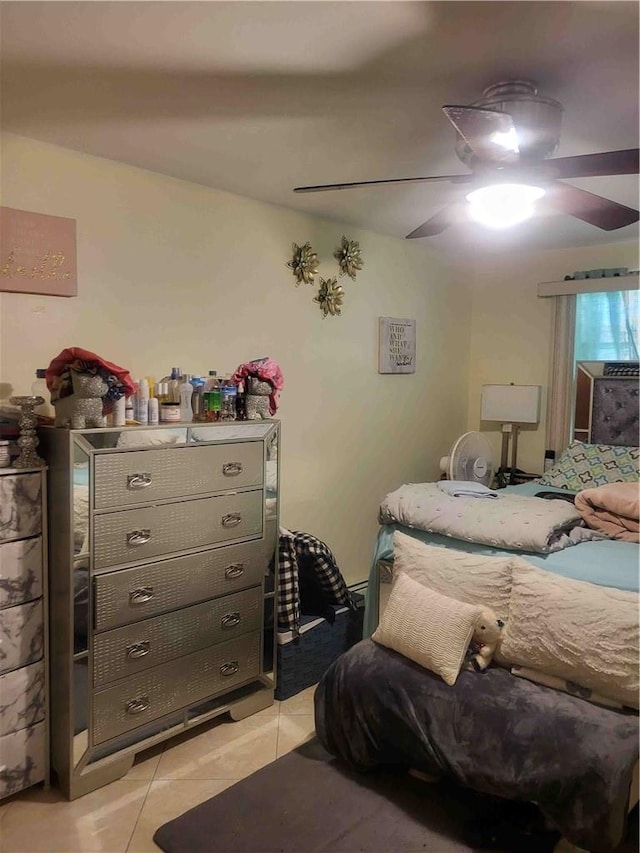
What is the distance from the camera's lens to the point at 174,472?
238 centimetres

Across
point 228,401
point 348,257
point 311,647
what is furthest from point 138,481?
point 348,257

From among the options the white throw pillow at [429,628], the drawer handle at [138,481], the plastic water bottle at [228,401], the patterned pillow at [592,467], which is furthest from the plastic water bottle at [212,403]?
the patterned pillow at [592,467]

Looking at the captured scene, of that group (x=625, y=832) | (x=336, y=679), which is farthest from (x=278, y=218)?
(x=625, y=832)

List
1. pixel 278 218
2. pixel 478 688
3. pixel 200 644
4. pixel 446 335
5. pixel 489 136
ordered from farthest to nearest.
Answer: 1. pixel 446 335
2. pixel 278 218
3. pixel 200 644
4. pixel 478 688
5. pixel 489 136

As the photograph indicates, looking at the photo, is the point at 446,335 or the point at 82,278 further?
the point at 446,335

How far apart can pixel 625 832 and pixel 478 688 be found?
529mm

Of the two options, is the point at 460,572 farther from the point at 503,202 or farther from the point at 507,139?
the point at 507,139

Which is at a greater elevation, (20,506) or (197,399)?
(197,399)

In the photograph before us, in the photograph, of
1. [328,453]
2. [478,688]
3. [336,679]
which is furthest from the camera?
[328,453]

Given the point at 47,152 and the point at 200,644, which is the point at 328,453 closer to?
the point at 200,644

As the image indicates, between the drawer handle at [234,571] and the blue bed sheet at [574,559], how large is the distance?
2.16ft

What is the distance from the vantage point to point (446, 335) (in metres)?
4.39

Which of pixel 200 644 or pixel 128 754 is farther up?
pixel 200 644

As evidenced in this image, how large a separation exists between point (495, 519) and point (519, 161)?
4.66ft
